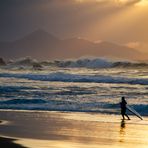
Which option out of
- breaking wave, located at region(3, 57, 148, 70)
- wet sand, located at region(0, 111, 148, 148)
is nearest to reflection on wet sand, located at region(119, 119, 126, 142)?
wet sand, located at region(0, 111, 148, 148)

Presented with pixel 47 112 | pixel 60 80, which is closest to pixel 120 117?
pixel 47 112

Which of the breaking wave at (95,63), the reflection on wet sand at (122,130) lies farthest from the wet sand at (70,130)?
the breaking wave at (95,63)

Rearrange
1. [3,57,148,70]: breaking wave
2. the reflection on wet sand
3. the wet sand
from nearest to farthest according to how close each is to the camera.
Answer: the wet sand < the reflection on wet sand < [3,57,148,70]: breaking wave

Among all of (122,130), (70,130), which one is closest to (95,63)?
(122,130)

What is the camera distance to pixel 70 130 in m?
19.6

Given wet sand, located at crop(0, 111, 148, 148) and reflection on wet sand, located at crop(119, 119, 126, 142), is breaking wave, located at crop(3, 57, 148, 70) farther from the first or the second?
reflection on wet sand, located at crop(119, 119, 126, 142)

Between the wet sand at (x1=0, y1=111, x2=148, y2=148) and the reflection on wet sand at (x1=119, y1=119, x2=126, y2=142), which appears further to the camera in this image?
the reflection on wet sand at (x1=119, y1=119, x2=126, y2=142)

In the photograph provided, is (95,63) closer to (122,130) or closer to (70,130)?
(122,130)

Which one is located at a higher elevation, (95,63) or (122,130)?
(95,63)

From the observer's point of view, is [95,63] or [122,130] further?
[95,63]

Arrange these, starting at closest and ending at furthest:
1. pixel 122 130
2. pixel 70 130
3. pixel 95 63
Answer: pixel 70 130, pixel 122 130, pixel 95 63

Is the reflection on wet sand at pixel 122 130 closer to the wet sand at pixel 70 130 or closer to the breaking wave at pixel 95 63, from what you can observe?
the wet sand at pixel 70 130

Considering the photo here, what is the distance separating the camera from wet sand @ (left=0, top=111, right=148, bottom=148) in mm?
16828

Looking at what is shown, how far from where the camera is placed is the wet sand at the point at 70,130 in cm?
1683
